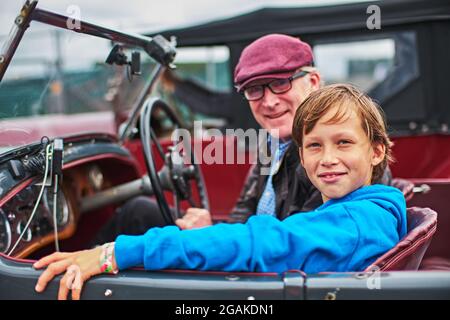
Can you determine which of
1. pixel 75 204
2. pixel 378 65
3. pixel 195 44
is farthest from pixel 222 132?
pixel 75 204

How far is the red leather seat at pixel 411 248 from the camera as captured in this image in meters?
1.26

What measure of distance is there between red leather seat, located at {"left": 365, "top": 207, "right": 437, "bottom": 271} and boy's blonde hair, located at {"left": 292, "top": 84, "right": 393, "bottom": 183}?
21cm

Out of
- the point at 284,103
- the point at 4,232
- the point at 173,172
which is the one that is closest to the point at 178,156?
the point at 173,172

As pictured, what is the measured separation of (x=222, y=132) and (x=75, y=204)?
1854 mm

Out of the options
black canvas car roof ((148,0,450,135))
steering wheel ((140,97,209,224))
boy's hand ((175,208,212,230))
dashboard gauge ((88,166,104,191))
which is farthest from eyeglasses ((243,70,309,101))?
black canvas car roof ((148,0,450,135))

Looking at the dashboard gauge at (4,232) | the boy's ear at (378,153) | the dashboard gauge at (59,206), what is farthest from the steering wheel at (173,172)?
the boy's ear at (378,153)

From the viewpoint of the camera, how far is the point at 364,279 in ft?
3.88

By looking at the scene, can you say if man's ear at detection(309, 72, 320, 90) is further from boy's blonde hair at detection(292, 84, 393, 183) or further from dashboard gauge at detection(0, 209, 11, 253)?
dashboard gauge at detection(0, 209, 11, 253)

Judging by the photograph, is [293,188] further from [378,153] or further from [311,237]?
[311,237]

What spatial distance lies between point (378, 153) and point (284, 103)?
0.63 meters

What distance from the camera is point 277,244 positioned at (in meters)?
1.26

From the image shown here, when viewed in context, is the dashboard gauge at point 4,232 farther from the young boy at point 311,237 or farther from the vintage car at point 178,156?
the young boy at point 311,237

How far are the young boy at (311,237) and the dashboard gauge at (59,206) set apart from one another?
75 cm
